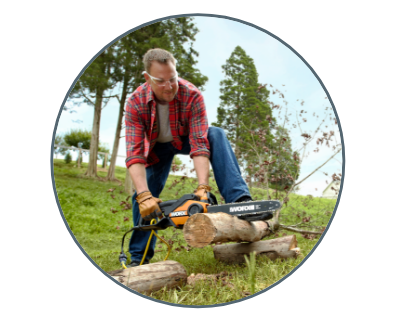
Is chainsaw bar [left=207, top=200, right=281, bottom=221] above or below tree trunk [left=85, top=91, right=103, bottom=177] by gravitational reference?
below

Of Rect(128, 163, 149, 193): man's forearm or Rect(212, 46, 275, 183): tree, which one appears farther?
Rect(212, 46, 275, 183): tree

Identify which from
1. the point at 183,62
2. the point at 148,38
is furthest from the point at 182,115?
the point at 148,38

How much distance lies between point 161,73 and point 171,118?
356 millimetres

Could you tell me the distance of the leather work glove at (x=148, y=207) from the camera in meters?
2.12

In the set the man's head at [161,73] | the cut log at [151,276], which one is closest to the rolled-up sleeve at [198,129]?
the man's head at [161,73]

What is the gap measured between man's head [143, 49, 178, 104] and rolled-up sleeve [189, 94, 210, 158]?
0.65ft

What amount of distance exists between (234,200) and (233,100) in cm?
85

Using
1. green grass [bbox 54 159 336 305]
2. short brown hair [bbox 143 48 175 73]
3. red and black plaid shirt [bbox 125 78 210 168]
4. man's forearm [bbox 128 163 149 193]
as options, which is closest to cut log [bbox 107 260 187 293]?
green grass [bbox 54 159 336 305]

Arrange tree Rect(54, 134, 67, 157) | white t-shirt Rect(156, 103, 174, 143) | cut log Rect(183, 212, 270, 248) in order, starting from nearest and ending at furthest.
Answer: cut log Rect(183, 212, 270, 248) → white t-shirt Rect(156, 103, 174, 143) → tree Rect(54, 134, 67, 157)

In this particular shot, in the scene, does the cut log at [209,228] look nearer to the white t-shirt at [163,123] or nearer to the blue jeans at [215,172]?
the blue jeans at [215,172]

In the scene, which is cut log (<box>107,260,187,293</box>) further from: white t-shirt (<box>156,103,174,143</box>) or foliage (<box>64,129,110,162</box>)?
foliage (<box>64,129,110,162</box>)

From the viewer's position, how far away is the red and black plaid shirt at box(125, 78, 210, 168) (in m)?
2.33

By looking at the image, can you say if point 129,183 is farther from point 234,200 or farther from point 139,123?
point 234,200

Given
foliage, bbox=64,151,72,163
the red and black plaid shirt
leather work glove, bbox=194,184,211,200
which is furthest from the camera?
foliage, bbox=64,151,72,163
